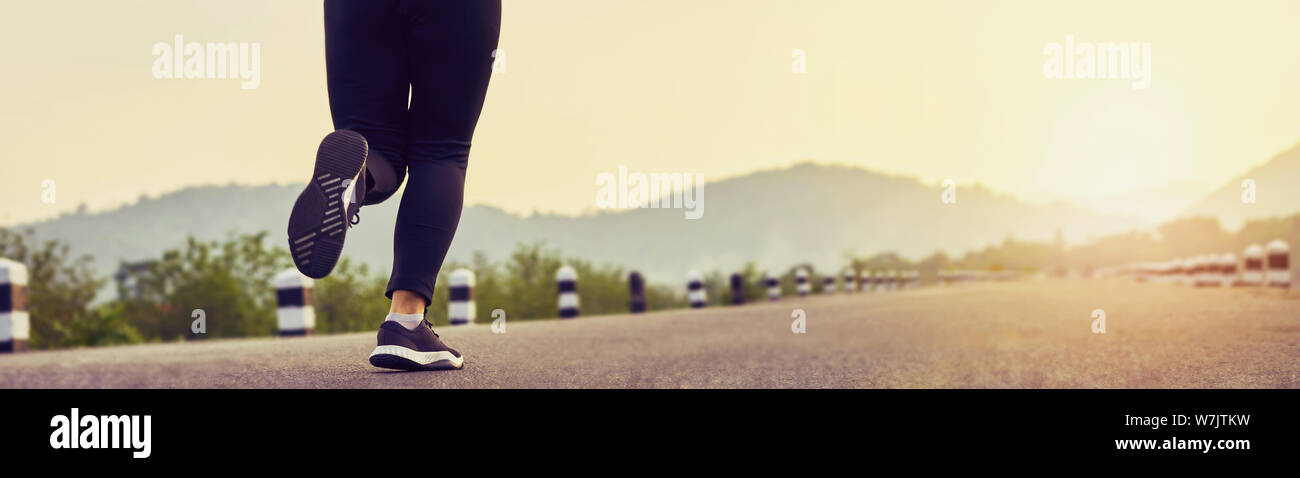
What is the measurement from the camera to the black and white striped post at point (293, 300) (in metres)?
5.88

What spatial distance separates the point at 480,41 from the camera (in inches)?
66.5

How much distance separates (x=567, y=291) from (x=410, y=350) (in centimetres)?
987

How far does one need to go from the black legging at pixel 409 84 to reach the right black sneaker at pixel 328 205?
0.07 m

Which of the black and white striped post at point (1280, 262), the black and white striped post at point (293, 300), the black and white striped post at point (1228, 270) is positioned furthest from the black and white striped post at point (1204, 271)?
the black and white striped post at point (293, 300)

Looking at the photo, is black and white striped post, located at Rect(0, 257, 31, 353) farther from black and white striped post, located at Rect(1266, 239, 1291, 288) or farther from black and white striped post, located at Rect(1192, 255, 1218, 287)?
black and white striped post, located at Rect(1192, 255, 1218, 287)

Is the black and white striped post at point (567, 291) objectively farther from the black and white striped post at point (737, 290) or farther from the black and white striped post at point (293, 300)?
the black and white striped post at point (737, 290)

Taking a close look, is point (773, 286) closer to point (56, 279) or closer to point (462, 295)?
point (56, 279)

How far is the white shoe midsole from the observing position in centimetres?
178

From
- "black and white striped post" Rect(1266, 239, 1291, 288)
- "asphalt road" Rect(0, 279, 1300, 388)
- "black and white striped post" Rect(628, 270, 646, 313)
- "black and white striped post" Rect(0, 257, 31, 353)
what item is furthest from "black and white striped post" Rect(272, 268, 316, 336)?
"black and white striped post" Rect(1266, 239, 1291, 288)

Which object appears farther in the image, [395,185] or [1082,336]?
[1082,336]

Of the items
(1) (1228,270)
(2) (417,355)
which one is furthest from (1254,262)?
(2) (417,355)
